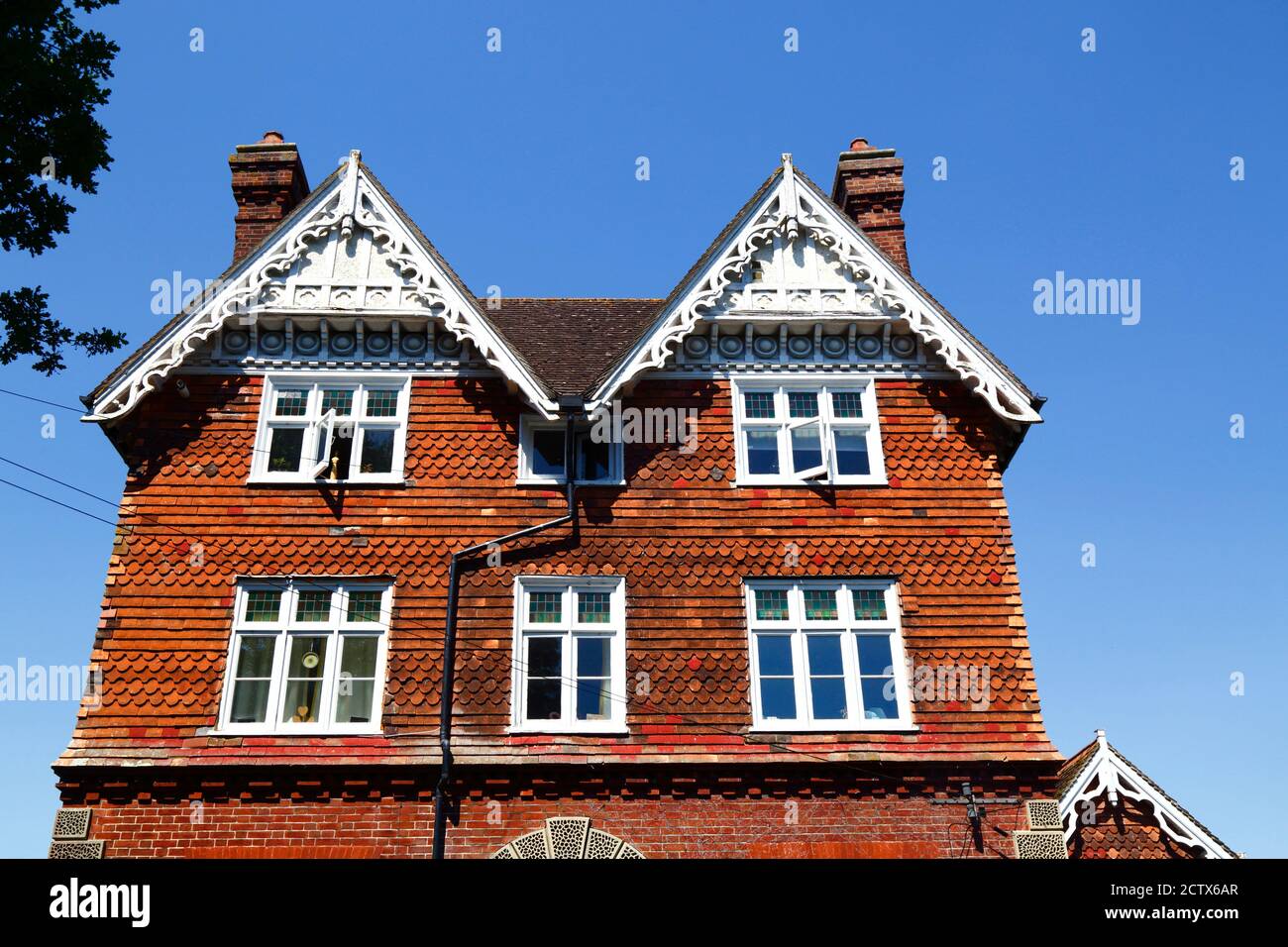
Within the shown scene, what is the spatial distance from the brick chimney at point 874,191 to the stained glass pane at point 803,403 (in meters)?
3.97

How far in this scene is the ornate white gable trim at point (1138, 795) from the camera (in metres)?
18.0

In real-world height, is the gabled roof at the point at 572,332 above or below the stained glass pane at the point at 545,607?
above

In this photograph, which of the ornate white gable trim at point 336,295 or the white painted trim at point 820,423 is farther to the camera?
the white painted trim at point 820,423

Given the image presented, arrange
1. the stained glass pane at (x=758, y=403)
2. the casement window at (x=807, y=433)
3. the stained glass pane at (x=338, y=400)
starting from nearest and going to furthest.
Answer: the casement window at (x=807, y=433) → the stained glass pane at (x=338, y=400) → the stained glass pane at (x=758, y=403)

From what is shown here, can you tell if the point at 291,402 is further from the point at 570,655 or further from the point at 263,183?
the point at 570,655

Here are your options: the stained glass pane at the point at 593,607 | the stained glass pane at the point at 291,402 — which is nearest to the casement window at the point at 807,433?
the stained glass pane at the point at 593,607

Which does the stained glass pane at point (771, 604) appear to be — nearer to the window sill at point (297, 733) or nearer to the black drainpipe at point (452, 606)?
the black drainpipe at point (452, 606)

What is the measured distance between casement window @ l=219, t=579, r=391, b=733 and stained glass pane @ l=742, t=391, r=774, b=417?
6.64 metres

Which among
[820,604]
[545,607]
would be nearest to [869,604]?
[820,604]

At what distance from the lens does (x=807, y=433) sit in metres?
17.6

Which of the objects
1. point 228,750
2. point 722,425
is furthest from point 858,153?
point 228,750

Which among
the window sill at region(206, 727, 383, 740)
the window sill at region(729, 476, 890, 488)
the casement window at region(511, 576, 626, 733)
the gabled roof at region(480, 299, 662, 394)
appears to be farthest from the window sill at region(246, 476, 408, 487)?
the window sill at region(729, 476, 890, 488)

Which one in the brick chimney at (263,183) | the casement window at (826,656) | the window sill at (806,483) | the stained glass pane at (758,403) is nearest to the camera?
the casement window at (826,656)
